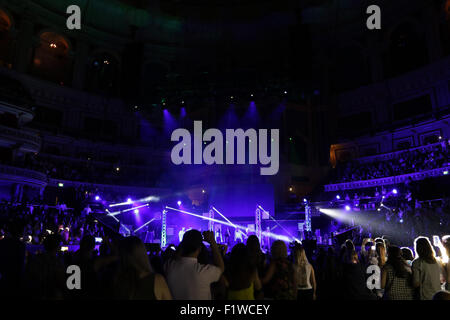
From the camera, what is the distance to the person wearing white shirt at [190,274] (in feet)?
11.0

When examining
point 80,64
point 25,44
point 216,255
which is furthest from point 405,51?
point 25,44

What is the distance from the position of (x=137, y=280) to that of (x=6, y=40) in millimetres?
32384

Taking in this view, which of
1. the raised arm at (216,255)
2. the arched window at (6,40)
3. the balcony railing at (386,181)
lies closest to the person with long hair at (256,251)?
the raised arm at (216,255)

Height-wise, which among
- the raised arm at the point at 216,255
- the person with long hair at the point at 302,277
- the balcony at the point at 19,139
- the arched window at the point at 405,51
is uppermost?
the arched window at the point at 405,51

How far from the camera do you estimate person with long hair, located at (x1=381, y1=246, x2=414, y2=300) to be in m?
4.75

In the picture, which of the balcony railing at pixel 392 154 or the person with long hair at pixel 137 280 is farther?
the balcony railing at pixel 392 154

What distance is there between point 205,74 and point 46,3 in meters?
16.8

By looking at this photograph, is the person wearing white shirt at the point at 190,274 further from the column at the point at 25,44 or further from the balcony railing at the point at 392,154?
the column at the point at 25,44

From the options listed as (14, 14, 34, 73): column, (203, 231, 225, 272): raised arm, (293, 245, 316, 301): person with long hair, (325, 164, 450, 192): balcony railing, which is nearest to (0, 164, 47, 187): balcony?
(14, 14, 34, 73): column

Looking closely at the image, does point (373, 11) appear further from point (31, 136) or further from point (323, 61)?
point (31, 136)

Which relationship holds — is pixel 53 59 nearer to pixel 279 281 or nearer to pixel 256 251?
pixel 256 251

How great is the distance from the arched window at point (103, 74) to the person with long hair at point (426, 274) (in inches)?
1296

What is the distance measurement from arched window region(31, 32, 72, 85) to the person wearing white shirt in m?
31.6

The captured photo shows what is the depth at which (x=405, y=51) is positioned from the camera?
94.3 ft
